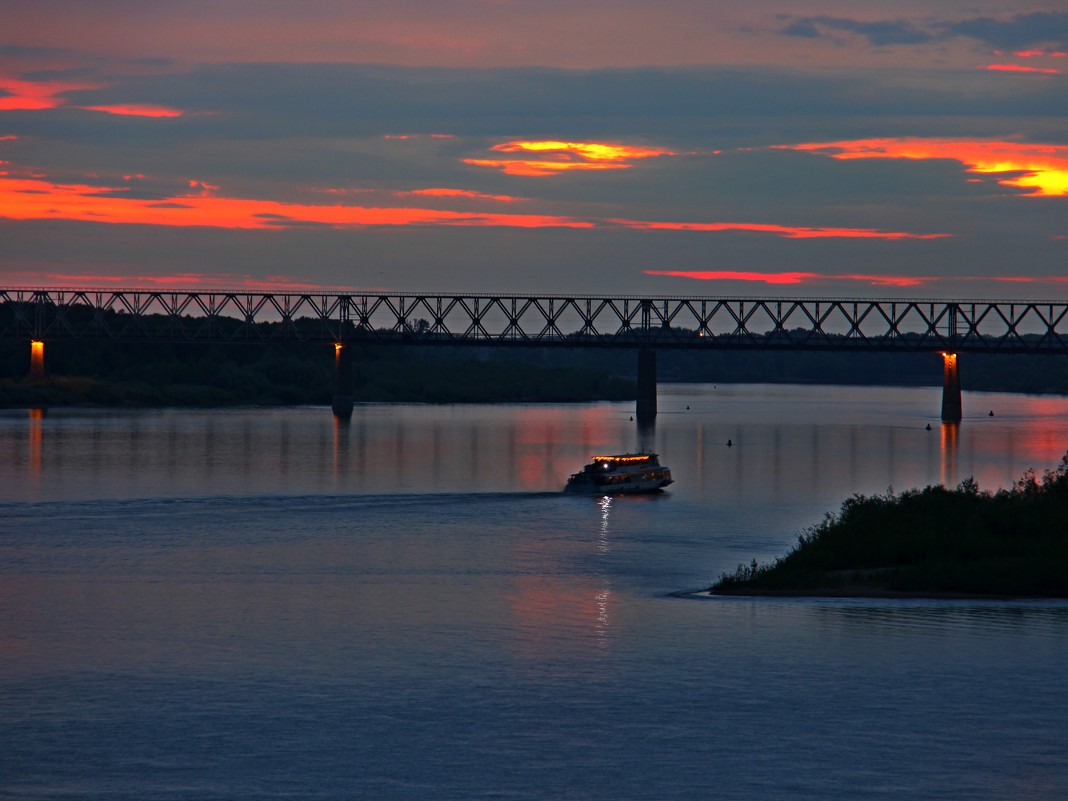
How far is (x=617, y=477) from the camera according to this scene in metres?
86.1

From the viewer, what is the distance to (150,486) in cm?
8344

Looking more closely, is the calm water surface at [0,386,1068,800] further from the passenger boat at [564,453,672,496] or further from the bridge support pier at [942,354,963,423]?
the bridge support pier at [942,354,963,423]

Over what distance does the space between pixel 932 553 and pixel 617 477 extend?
128 ft

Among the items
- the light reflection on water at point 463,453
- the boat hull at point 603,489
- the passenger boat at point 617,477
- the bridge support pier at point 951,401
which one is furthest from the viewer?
the bridge support pier at point 951,401

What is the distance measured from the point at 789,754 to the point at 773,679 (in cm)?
646

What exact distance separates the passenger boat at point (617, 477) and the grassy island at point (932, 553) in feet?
98.3

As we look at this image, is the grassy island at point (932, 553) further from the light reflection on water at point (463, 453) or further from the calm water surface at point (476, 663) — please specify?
the light reflection on water at point (463, 453)

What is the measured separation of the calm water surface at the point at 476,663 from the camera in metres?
25.8

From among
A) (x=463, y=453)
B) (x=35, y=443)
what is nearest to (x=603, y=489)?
(x=463, y=453)

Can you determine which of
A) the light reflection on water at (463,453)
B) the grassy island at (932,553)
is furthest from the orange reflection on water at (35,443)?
the grassy island at (932,553)

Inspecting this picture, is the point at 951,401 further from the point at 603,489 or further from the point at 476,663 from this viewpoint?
the point at 476,663

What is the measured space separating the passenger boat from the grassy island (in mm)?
29960

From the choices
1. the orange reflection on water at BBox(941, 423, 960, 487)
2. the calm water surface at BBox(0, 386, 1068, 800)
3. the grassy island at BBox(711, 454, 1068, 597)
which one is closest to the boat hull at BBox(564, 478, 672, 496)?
the calm water surface at BBox(0, 386, 1068, 800)

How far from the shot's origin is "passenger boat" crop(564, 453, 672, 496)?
8556cm
